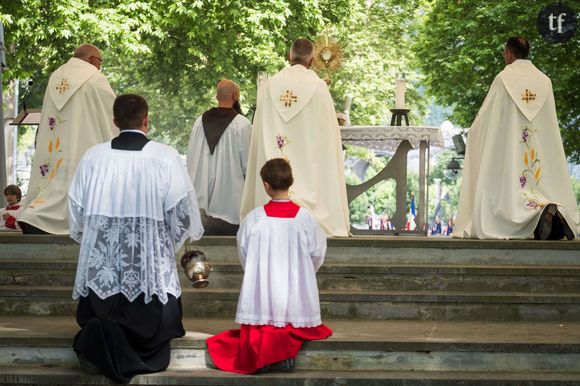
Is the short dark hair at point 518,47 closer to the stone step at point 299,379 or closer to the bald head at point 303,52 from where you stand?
the bald head at point 303,52

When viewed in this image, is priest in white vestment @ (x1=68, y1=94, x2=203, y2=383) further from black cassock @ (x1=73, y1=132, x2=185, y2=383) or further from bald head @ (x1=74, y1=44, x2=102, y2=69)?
bald head @ (x1=74, y1=44, x2=102, y2=69)

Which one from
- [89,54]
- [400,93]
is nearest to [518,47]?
[400,93]

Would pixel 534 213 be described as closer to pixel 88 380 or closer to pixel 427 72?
pixel 88 380

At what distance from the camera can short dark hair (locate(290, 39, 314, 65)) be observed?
1119cm

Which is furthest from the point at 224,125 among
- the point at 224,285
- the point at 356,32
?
the point at 356,32

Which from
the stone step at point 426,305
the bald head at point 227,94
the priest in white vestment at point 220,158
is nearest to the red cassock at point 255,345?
the stone step at point 426,305

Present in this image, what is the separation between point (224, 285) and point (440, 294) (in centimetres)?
169

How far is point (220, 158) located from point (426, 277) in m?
3.39

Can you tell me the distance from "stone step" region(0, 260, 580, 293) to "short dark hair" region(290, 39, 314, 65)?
2.54 m

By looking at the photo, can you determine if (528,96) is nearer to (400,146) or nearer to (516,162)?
(516,162)

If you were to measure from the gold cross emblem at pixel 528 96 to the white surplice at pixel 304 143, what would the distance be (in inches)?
72.0

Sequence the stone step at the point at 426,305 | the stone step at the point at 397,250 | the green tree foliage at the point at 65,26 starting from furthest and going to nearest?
the green tree foliage at the point at 65,26
the stone step at the point at 397,250
the stone step at the point at 426,305

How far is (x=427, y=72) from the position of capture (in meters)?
29.0

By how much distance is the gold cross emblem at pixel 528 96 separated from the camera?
1159 centimetres
